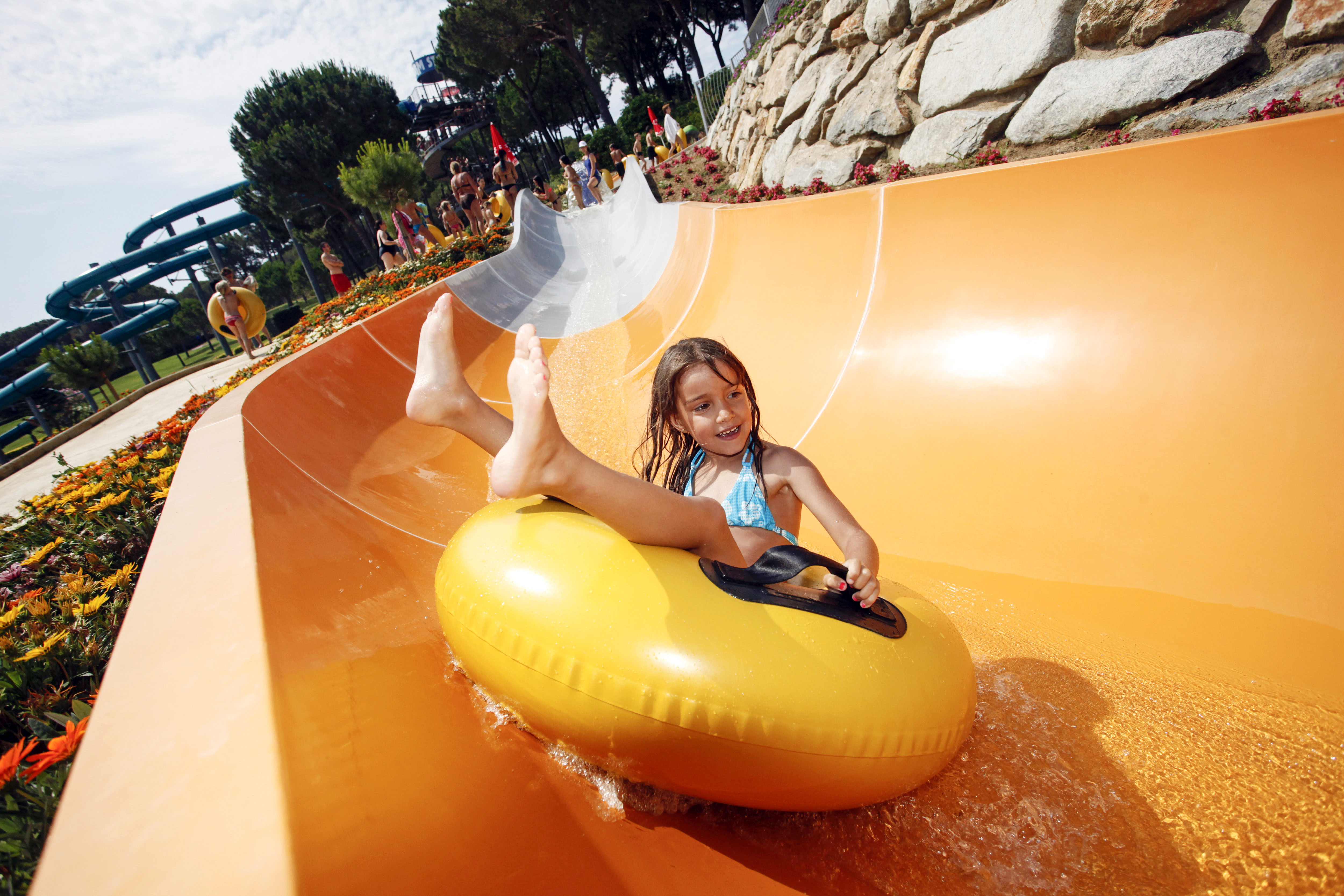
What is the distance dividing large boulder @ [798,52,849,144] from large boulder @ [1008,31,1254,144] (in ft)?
8.98

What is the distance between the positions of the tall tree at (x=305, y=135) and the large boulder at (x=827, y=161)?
71.3 feet

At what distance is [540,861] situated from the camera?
3.42 ft

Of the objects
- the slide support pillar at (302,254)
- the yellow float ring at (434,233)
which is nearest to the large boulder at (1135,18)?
the yellow float ring at (434,233)

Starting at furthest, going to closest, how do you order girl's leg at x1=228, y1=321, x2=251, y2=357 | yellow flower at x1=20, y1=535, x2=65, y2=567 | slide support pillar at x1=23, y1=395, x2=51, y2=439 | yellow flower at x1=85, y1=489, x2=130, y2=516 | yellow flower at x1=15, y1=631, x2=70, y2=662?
slide support pillar at x1=23, y1=395, x2=51, y2=439, girl's leg at x1=228, y1=321, x2=251, y2=357, yellow flower at x1=85, y1=489, x2=130, y2=516, yellow flower at x1=20, y1=535, x2=65, y2=567, yellow flower at x1=15, y1=631, x2=70, y2=662

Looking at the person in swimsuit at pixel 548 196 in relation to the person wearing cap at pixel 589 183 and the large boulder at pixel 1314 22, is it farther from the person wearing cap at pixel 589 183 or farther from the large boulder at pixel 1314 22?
the large boulder at pixel 1314 22

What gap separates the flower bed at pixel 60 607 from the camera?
1.01m

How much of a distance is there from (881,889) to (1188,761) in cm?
76

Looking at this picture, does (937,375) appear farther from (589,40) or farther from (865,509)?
(589,40)

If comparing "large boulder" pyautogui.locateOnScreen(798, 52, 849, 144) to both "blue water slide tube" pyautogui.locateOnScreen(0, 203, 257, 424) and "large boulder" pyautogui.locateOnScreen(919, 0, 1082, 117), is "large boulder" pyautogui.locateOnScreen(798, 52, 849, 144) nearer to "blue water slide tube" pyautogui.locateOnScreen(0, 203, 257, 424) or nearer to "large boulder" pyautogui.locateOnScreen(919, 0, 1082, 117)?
"large boulder" pyautogui.locateOnScreen(919, 0, 1082, 117)

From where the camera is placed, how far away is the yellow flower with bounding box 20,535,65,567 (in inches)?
82.8

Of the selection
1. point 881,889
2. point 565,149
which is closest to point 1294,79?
point 881,889

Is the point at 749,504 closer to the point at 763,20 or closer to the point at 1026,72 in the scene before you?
the point at 1026,72

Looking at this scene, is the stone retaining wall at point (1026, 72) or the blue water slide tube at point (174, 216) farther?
the blue water slide tube at point (174, 216)

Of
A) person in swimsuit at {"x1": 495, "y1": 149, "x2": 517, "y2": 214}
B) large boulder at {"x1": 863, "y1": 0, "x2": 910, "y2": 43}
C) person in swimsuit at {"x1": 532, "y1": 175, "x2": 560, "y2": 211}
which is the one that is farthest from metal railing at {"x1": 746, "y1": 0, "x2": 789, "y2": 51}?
person in swimsuit at {"x1": 495, "y1": 149, "x2": 517, "y2": 214}
